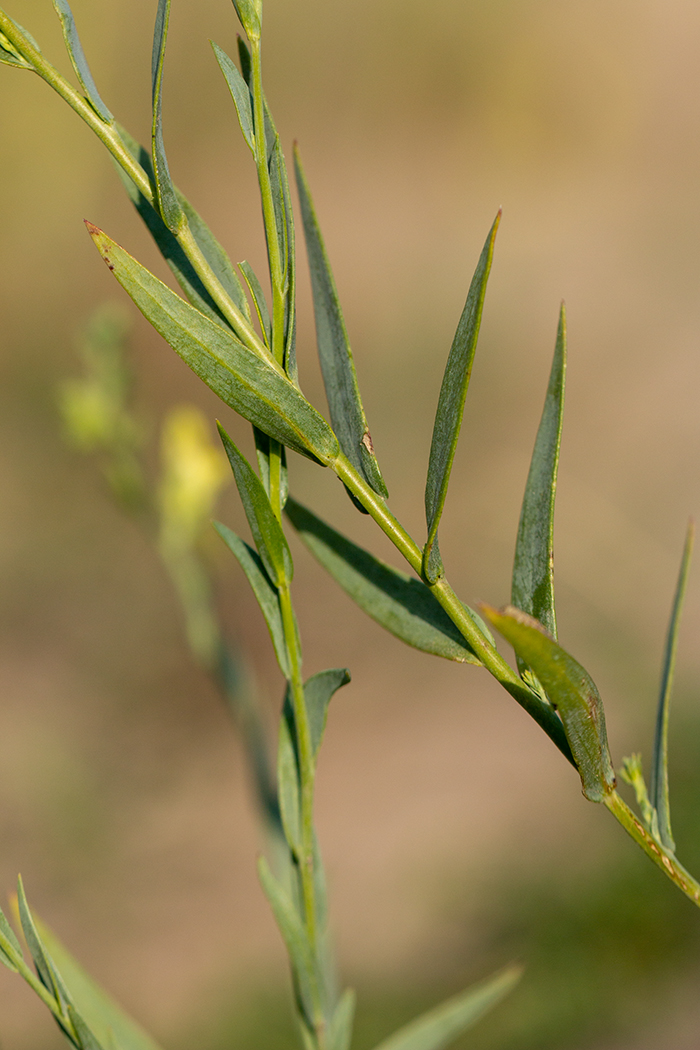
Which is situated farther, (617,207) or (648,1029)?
(617,207)

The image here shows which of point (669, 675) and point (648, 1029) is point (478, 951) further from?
point (669, 675)

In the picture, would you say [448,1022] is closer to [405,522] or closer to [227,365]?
[227,365]

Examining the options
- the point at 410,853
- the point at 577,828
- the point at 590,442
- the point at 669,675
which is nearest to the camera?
the point at 669,675

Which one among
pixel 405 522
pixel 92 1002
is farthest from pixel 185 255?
pixel 405 522

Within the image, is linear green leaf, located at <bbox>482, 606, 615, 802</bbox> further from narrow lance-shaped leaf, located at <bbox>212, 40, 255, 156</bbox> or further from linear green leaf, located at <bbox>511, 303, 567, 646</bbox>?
narrow lance-shaped leaf, located at <bbox>212, 40, 255, 156</bbox>

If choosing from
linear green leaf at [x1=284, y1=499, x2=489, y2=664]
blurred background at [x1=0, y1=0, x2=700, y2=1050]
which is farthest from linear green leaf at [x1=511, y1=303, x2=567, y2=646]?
blurred background at [x1=0, y1=0, x2=700, y2=1050]

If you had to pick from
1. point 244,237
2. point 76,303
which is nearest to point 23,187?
point 76,303
